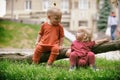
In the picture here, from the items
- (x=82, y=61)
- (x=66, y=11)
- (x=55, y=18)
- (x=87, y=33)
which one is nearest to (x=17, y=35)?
(x=55, y=18)

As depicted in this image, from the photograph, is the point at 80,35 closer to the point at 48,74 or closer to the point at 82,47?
the point at 82,47

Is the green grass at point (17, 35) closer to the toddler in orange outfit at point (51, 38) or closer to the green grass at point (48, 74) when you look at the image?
the toddler in orange outfit at point (51, 38)

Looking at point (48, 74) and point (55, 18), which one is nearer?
point (48, 74)

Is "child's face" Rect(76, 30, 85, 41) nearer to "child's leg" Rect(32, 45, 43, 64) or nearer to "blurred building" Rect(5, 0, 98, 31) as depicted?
"child's leg" Rect(32, 45, 43, 64)

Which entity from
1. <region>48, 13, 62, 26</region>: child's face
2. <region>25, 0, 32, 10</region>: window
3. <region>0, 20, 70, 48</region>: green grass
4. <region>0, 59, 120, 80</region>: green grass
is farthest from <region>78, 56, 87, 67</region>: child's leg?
<region>25, 0, 32, 10</region>: window

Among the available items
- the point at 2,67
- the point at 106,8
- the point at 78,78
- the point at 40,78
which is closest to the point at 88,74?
the point at 78,78

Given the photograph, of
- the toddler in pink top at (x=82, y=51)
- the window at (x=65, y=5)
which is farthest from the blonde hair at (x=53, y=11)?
the window at (x=65, y=5)

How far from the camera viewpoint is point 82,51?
8.23m

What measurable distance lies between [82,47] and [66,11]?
51.7 metres

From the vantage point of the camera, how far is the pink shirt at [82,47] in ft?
26.9

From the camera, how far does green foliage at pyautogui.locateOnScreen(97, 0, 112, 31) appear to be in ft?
178

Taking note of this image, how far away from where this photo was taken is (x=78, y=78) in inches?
272

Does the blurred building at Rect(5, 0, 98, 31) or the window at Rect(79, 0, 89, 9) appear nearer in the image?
the blurred building at Rect(5, 0, 98, 31)

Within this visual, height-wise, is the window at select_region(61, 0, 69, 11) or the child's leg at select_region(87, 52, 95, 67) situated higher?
the child's leg at select_region(87, 52, 95, 67)
